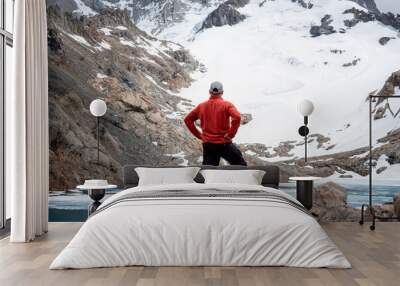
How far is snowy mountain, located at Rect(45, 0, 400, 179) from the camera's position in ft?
27.1

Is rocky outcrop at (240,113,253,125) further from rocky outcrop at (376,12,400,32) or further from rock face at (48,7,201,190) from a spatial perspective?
rocky outcrop at (376,12,400,32)

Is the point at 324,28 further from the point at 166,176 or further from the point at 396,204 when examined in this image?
the point at 166,176

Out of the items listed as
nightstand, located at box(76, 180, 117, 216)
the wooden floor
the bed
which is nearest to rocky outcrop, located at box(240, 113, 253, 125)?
nightstand, located at box(76, 180, 117, 216)

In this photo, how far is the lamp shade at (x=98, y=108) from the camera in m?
7.82

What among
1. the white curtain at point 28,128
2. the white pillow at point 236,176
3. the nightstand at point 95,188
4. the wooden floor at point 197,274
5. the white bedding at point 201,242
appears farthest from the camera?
the nightstand at point 95,188

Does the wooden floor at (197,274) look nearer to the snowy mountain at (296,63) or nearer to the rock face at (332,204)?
the rock face at (332,204)

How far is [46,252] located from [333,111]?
4.63 m

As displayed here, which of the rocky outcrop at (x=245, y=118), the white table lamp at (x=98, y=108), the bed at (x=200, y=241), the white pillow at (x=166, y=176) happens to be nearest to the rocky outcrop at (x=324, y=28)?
the rocky outcrop at (x=245, y=118)

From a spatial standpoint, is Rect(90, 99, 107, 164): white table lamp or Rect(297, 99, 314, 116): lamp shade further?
Rect(297, 99, 314, 116): lamp shade

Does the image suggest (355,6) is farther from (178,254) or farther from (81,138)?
(178,254)

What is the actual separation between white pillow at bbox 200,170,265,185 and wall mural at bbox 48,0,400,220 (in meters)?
1.25

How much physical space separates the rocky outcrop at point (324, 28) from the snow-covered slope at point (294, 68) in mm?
59

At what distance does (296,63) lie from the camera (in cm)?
833

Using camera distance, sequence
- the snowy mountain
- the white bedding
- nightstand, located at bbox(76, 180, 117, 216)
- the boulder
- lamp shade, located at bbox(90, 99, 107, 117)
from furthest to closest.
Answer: the snowy mountain < the boulder < lamp shade, located at bbox(90, 99, 107, 117) < nightstand, located at bbox(76, 180, 117, 216) < the white bedding
